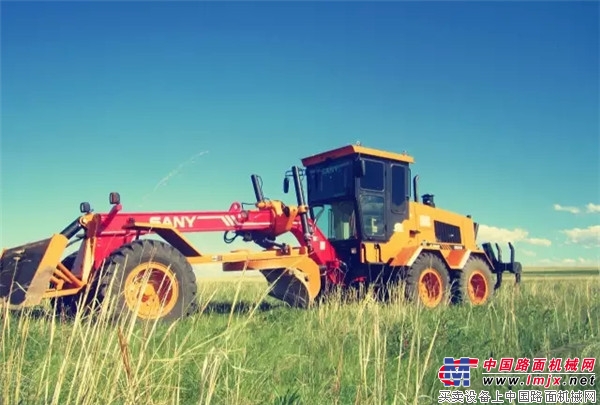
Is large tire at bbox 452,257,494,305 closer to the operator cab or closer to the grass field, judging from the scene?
the operator cab

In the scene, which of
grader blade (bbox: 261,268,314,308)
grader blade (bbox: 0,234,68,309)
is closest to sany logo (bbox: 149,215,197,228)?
grader blade (bbox: 0,234,68,309)

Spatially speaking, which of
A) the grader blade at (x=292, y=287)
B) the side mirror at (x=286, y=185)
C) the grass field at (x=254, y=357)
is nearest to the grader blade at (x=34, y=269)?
the grass field at (x=254, y=357)

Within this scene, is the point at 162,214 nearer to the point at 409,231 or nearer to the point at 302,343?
the point at 302,343

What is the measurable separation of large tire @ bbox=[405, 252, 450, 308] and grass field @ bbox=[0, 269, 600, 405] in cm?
284

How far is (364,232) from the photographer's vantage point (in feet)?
31.2

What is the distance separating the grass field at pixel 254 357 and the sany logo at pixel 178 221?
5.68ft

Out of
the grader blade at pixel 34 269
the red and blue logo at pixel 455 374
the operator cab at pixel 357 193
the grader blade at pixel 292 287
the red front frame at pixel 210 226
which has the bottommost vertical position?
the red and blue logo at pixel 455 374

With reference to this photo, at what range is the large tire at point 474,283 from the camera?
33.5ft

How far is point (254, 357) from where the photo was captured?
404 centimetres

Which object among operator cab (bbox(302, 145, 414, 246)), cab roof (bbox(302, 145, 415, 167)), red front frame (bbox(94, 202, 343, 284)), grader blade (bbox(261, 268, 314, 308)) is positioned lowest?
grader blade (bbox(261, 268, 314, 308))

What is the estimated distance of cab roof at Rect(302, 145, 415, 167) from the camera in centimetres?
949

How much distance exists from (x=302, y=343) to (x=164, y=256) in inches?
111

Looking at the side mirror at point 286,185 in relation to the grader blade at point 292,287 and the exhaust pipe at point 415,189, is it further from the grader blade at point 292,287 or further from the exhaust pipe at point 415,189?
the exhaust pipe at point 415,189

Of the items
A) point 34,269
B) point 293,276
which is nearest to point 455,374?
point 293,276
